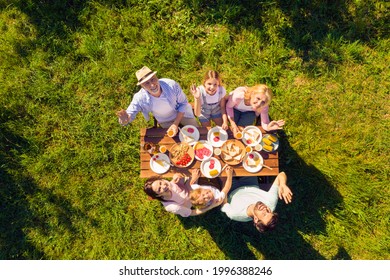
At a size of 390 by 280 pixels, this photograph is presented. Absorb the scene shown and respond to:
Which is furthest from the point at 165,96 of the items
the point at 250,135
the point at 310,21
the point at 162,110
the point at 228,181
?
the point at 310,21

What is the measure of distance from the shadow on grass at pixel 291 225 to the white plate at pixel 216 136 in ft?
5.12

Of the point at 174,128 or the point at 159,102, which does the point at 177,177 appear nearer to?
the point at 174,128

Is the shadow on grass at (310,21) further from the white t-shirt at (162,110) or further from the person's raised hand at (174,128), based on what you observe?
the person's raised hand at (174,128)

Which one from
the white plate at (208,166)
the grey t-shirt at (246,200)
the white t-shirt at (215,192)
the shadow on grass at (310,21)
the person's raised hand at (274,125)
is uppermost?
the shadow on grass at (310,21)

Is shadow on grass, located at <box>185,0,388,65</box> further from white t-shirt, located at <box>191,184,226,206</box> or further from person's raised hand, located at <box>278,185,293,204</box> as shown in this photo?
white t-shirt, located at <box>191,184,226,206</box>

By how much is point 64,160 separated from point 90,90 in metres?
1.52

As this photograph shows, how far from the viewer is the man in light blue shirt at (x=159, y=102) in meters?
4.52

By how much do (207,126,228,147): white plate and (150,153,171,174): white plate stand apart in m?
0.75

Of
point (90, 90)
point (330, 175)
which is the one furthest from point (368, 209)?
point (90, 90)

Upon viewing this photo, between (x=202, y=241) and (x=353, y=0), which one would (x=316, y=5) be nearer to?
(x=353, y=0)

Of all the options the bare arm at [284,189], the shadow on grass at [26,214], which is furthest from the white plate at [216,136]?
the shadow on grass at [26,214]

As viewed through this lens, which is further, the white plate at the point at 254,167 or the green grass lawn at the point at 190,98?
the green grass lawn at the point at 190,98

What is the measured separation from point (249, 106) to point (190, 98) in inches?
61.9

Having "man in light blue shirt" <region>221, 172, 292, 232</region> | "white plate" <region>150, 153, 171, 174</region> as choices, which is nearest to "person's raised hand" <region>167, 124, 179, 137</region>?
"white plate" <region>150, 153, 171, 174</region>
